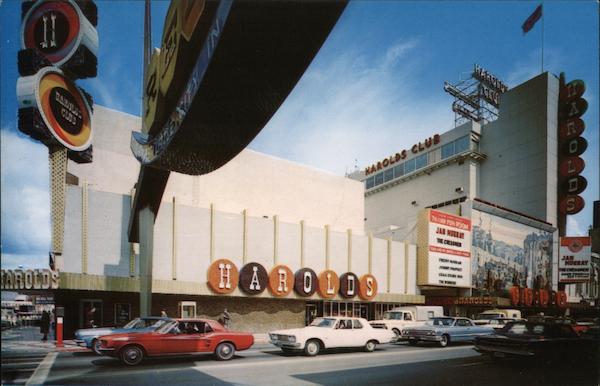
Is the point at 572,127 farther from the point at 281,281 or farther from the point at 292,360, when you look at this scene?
the point at 292,360

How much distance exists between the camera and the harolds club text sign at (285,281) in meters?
20.7

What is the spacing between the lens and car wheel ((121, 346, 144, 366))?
1049 centimetres

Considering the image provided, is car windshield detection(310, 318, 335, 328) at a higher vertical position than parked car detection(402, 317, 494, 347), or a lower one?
higher

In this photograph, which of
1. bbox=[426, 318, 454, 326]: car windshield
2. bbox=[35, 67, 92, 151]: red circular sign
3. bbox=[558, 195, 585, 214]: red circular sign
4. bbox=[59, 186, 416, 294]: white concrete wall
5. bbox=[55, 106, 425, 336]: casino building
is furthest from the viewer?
bbox=[558, 195, 585, 214]: red circular sign

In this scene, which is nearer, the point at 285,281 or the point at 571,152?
the point at 285,281

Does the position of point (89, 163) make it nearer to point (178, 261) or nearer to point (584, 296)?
point (178, 261)

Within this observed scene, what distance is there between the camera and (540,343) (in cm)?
1084

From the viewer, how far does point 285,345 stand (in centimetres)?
1304

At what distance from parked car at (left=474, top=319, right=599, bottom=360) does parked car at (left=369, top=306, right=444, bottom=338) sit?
7.11 metres

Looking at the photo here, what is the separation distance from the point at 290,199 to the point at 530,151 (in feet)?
71.2

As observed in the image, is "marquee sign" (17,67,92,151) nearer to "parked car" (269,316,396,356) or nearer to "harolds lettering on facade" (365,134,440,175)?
"parked car" (269,316,396,356)

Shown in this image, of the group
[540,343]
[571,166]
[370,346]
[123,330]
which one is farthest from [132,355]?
[571,166]

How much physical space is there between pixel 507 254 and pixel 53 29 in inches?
1343

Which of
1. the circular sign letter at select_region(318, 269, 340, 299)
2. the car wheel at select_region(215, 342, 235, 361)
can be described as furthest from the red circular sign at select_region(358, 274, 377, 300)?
the car wheel at select_region(215, 342, 235, 361)
